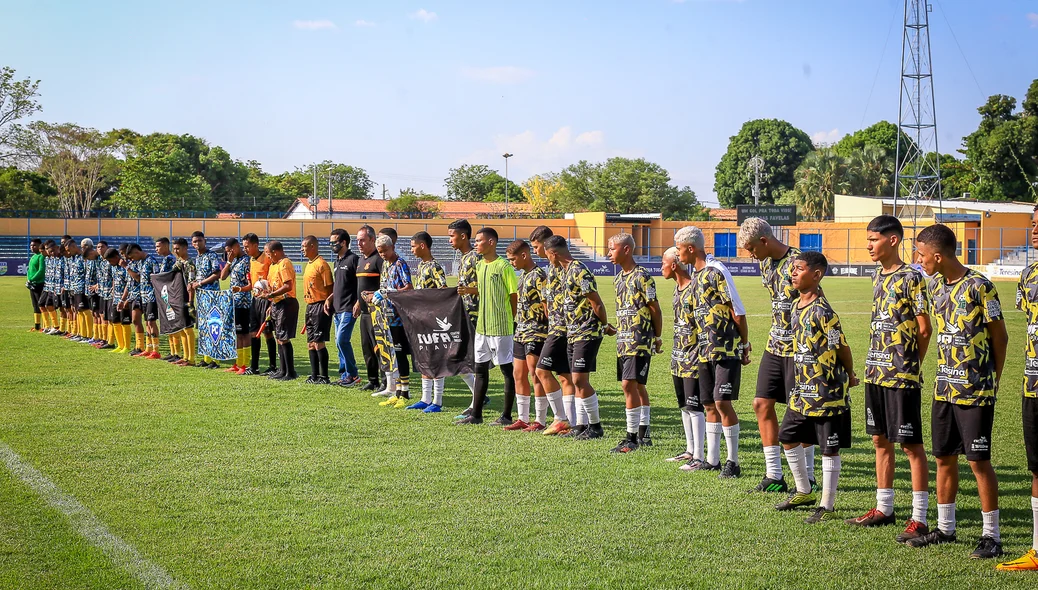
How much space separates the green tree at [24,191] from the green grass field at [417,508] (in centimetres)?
5791

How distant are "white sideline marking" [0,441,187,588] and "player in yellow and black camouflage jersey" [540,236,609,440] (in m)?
4.36

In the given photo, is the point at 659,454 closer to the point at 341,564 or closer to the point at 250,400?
the point at 341,564

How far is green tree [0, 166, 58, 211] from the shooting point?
200 feet

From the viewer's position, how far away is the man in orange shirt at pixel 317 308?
12.7 metres

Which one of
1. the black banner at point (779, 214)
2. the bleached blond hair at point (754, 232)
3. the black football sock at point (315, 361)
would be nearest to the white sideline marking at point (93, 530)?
the bleached blond hair at point (754, 232)

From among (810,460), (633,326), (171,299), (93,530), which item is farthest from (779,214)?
(93,530)

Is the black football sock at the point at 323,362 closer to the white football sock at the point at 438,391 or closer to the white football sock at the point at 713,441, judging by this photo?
the white football sock at the point at 438,391

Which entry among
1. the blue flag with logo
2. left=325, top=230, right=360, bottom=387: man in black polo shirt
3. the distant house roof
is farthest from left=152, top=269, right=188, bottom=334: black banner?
the distant house roof

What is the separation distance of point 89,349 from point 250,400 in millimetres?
7091

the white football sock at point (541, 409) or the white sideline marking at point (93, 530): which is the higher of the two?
the white football sock at point (541, 409)

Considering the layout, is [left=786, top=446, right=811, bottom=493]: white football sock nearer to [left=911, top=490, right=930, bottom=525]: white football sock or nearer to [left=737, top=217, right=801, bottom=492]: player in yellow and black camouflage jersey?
[left=737, top=217, right=801, bottom=492]: player in yellow and black camouflage jersey

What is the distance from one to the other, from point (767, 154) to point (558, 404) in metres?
85.3

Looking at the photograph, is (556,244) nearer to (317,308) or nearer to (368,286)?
(368,286)

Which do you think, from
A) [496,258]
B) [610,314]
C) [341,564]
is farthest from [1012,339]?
[341,564]
